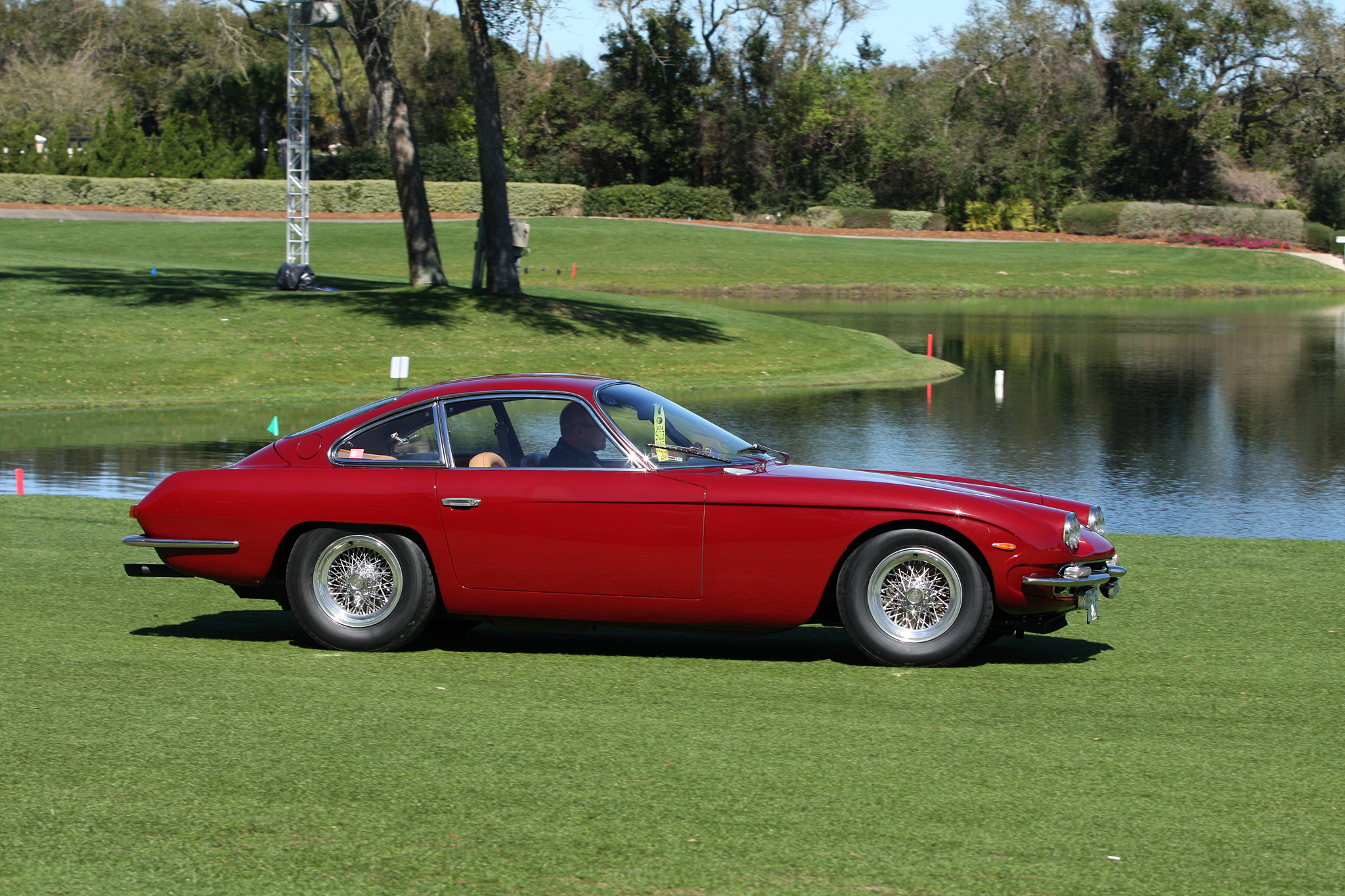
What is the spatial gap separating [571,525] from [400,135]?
25.8 meters

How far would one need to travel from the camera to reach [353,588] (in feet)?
22.0

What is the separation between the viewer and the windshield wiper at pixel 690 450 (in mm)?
6586

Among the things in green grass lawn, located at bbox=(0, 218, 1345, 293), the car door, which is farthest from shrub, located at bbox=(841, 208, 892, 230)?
the car door

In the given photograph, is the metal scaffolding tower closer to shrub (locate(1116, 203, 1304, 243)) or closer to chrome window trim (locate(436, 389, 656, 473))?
chrome window trim (locate(436, 389, 656, 473))

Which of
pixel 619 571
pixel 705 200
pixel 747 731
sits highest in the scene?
pixel 705 200

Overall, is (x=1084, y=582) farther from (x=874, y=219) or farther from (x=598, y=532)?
(x=874, y=219)

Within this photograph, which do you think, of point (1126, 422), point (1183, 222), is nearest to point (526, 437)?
point (1126, 422)

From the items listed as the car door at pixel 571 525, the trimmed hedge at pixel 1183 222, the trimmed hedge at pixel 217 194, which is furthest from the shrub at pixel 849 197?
the car door at pixel 571 525

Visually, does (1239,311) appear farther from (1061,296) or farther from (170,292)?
(170,292)

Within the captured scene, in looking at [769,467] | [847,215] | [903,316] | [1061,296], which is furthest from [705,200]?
[769,467]

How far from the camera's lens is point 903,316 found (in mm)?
41219

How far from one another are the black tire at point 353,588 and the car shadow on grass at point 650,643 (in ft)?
0.76

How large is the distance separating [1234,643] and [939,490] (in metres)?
1.94

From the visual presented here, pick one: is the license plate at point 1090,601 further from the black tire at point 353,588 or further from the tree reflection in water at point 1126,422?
the tree reflection in water at point 1126,422
